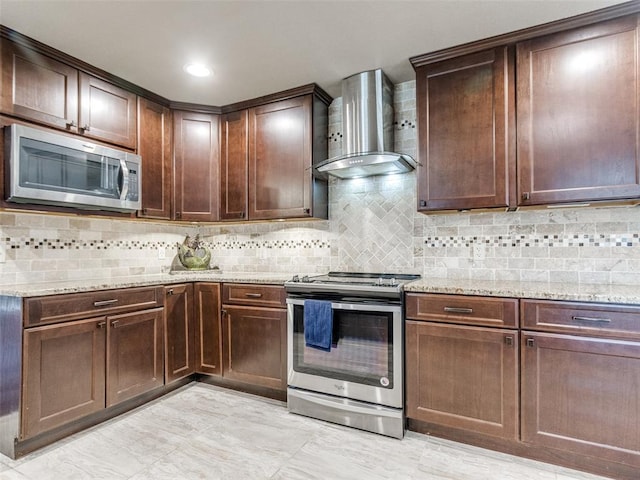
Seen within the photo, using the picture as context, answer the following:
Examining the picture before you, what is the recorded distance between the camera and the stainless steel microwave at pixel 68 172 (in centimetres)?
204

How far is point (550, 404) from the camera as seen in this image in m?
1.80

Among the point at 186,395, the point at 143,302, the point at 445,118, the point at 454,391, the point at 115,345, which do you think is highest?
the point at 445,118

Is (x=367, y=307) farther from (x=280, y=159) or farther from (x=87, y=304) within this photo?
(x=87, y=304)

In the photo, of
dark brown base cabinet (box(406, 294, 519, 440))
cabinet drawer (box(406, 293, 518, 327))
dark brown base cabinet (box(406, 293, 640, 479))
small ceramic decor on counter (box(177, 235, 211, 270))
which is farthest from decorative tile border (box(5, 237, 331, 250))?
dark brown base cabinet (box(406, 293, 640, 479))

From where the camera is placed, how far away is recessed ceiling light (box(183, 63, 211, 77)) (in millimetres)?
2484

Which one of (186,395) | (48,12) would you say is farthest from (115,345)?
(48,12)

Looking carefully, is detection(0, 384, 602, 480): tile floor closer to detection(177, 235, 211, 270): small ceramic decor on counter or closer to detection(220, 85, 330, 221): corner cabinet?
detection(177, 235, 211, 270): small ceramic decor on counter

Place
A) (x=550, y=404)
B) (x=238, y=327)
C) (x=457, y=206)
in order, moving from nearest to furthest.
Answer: (x=550, y=404), (x=457, y=206), (x=238, y=327)

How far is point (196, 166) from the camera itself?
126 inches

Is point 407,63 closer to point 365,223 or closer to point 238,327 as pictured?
point 365,223

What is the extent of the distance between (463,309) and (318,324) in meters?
0.90

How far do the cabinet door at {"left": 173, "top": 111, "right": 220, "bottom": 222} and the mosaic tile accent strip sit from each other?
6.41 ft

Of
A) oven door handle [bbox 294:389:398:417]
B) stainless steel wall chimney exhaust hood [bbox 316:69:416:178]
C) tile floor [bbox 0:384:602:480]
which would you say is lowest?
tile floor [bbox 0:384:602:480]

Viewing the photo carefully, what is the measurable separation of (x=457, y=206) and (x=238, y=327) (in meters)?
1.82
